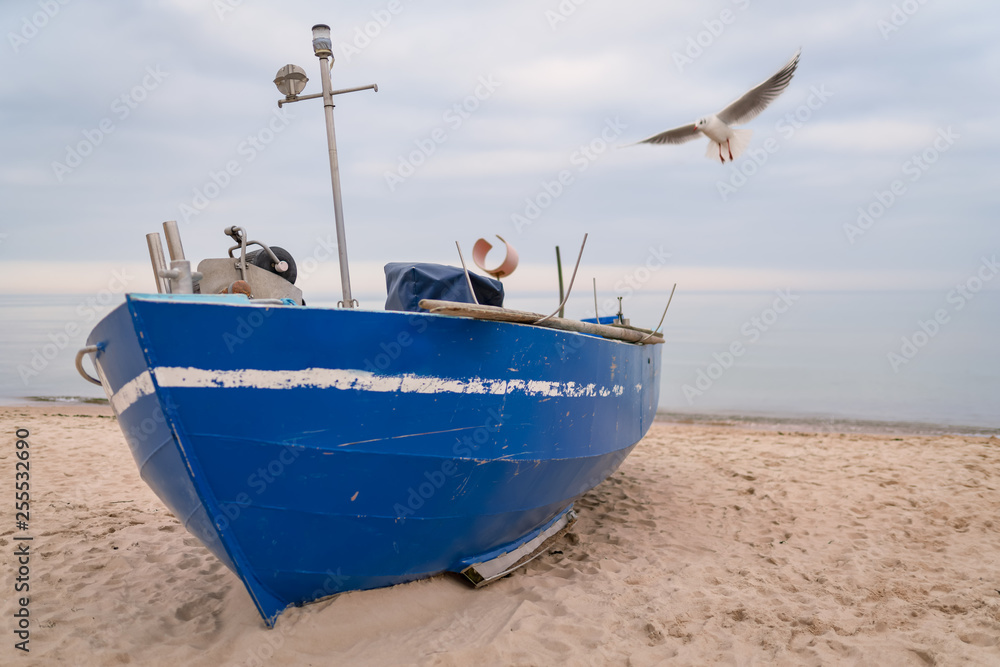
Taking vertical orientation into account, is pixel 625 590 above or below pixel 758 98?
below

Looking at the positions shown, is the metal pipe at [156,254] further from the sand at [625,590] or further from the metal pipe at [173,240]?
the sand at [625,590]

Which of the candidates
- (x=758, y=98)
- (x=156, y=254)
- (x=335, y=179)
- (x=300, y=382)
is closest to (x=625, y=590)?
(x=300, y=382)

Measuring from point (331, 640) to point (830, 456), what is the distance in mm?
6453

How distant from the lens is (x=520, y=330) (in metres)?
3.00

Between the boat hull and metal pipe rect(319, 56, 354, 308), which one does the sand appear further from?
metal pipe rect(319, 56, 354, 308)

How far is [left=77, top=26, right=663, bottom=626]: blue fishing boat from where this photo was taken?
7.94 ft

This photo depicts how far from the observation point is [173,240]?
3.20 m

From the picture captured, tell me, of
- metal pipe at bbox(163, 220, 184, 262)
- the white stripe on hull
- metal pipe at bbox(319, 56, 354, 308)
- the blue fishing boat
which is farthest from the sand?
metal pipe at bbox(163, 220, 184, 262)

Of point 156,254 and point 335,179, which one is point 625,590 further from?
point 156,254

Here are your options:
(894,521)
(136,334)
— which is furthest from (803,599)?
(136,334)

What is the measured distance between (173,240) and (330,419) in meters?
1.47

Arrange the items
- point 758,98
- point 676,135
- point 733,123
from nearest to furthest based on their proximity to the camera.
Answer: point 758,98
point 733,123
point 676,135

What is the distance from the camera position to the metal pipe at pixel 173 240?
3182 mm

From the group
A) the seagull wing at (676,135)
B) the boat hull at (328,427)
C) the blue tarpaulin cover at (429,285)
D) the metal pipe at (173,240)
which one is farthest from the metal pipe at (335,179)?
the seagull wing at (676,135)
